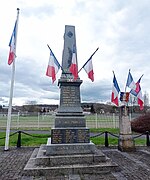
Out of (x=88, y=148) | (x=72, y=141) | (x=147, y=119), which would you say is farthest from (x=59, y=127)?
(x=147, y=119)

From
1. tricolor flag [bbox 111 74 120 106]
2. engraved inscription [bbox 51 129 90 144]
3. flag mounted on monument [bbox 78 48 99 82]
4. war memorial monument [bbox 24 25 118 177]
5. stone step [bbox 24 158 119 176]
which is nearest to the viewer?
stone step [bbox 24 158 119 176]

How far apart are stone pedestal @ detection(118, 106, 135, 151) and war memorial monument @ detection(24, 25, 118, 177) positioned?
257 cm

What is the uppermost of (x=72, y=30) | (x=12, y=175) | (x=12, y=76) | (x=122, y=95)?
(x=72, y=30)

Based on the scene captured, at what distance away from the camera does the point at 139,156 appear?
7.78 metres

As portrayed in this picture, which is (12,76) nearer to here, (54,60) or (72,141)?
(54,60)

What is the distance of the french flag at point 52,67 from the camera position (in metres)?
7.20

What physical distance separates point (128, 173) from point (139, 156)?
2501 mm

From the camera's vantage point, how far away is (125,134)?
898cm

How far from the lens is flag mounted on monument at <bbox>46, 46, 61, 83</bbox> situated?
720 centimetres

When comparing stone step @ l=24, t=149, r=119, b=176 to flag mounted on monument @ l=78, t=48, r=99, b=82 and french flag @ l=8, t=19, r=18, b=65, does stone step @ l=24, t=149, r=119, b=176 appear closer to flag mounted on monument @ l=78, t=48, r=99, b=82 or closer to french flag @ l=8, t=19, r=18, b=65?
flag mounted on monument @ l=78, t=48, r=99, b=82

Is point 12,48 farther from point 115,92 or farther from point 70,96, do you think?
point 115,92

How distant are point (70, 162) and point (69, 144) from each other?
0.65m

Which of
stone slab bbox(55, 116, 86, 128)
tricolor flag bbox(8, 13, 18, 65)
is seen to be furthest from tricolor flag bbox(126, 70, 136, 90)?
tricolor flag bbox(8, 13, 18, 65)

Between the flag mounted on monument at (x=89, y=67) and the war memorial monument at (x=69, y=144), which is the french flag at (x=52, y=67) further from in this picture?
the flag mounted on monument at (x=89, y=67)
